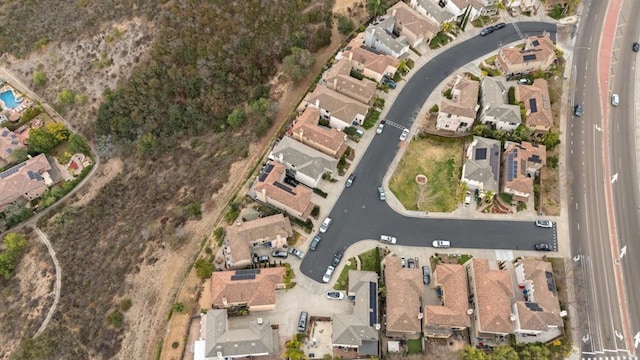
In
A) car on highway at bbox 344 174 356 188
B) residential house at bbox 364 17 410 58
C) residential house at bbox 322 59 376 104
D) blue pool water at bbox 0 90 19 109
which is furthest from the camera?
blue pool water at bbox 0 90 19 109

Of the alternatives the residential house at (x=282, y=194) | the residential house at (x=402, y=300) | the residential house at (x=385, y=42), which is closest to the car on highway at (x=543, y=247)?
the residential house at (x=402, y=300)

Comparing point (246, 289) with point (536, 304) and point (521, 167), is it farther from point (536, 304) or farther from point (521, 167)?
point (521, 167)

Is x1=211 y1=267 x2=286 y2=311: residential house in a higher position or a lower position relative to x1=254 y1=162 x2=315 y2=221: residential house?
lower

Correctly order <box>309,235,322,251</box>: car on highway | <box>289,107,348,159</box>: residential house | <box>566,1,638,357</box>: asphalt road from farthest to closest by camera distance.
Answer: <box>289,107,348,159</box>: residential house < <box>309,235,322,251</box>: car on highway < <box>566,1,638,357</box>: asphalt road

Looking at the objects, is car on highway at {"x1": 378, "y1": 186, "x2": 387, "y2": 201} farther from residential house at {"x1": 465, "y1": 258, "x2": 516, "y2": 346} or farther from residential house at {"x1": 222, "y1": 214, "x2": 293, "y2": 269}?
residential house at {"x1": 465, "y1": 258, "x2": 516, "y2": 346}

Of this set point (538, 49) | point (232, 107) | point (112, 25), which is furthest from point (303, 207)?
point (112, 25)

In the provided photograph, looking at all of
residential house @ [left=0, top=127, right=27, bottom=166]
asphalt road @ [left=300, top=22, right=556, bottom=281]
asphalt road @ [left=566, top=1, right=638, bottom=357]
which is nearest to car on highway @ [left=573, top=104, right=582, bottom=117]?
asphalt road @ [left=566, top=1, right=638, bottom=357]

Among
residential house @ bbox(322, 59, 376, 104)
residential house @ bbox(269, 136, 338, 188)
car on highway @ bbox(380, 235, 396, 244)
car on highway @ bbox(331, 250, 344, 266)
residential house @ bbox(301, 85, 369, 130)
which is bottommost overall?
car on highway @ bbox(331, 250, 344, 266)

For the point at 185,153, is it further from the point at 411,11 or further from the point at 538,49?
the point at 538,49
